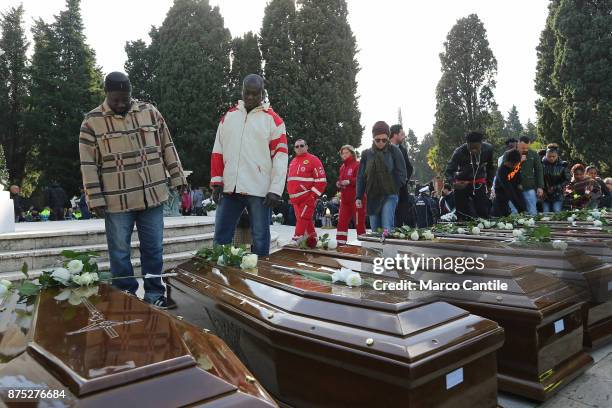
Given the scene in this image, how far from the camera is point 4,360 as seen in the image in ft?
4.32

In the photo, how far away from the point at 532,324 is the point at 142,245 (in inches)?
103

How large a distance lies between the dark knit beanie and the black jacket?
1.08 m

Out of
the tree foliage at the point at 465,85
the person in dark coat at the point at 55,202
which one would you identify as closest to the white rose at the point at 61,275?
the person in dark coat at the point at 55,202

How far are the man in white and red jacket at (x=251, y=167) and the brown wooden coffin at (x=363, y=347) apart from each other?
1727 millimetres

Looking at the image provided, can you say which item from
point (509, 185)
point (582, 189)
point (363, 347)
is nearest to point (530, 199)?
point (509, 185)

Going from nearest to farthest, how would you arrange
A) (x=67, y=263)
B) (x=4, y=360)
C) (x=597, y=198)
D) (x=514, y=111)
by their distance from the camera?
1. (x=4, y=360)
2. (x=67, y=263)
3. (x=597, y=198)
4. (x=514, y=111)

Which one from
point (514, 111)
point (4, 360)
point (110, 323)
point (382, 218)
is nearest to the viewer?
point (4, 360)

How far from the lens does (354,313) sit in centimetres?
164

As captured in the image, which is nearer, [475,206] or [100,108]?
[100,108]

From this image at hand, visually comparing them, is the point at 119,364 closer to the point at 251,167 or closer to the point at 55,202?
the point at 251,167

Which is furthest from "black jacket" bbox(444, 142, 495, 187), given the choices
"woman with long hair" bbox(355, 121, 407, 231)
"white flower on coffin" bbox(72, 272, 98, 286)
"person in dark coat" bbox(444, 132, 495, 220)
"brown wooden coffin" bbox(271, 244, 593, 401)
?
"white flower on coffin" bbox(72, 272, 98, 286)

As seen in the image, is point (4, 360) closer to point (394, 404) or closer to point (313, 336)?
point (313, 336)

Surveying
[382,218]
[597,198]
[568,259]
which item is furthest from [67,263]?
[597,198]

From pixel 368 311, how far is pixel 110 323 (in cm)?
92
